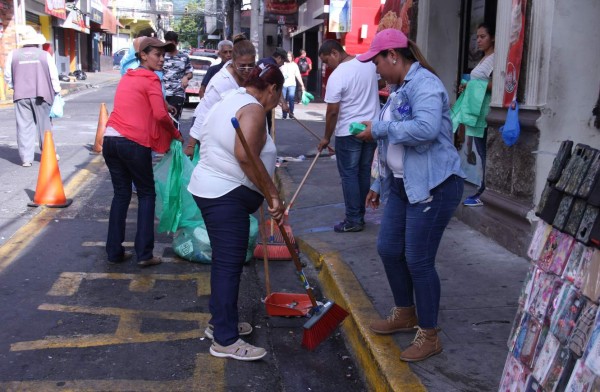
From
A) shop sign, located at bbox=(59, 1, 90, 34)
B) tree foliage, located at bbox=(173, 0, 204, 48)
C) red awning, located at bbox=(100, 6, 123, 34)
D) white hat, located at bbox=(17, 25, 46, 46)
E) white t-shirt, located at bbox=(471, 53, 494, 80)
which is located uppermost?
tree foliage, located at bbox=(173, 0, 204, 48)

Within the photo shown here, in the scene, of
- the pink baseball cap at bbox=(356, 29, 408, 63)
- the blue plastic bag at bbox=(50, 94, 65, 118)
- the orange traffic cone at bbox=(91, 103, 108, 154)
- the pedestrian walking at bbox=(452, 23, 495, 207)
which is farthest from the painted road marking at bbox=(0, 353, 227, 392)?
the orange traffic cone at bbox=(91, 103, 108, 154)

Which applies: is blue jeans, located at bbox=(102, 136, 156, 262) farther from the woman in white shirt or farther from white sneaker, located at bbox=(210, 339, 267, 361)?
the woman in white shirt

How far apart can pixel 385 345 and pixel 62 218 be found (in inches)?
183

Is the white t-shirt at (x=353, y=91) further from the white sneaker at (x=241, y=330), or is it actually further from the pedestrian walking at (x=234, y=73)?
the white sneaker at (x=241, y=330)

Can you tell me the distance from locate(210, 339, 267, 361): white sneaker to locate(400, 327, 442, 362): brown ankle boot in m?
0.87

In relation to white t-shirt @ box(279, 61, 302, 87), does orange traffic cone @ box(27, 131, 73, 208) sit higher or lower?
lower

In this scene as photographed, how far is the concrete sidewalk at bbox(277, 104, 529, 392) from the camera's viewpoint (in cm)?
362

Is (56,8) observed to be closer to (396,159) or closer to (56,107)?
(56,107)

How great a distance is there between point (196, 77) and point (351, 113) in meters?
16.0

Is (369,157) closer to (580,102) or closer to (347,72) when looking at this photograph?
(347,72)

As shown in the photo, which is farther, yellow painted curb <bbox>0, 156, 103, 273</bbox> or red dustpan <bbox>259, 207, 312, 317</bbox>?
yellow painted curb <bbox>0, 156, 103, 273</bbox>

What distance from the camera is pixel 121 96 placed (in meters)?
5.58

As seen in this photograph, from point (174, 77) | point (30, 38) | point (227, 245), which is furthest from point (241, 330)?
point (30, 38)

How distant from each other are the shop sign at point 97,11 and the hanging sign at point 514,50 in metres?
44.1
